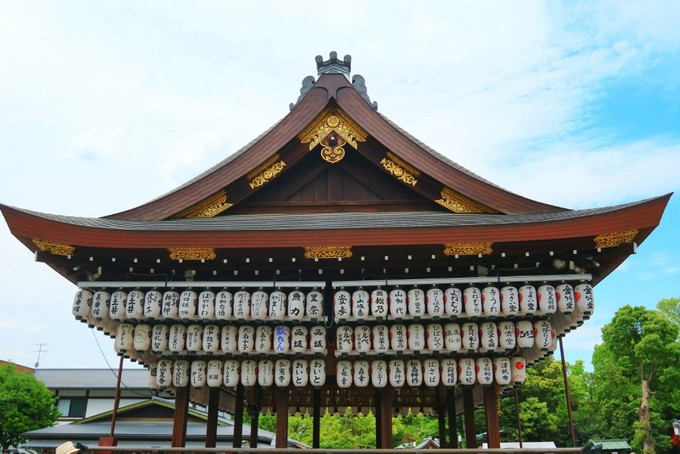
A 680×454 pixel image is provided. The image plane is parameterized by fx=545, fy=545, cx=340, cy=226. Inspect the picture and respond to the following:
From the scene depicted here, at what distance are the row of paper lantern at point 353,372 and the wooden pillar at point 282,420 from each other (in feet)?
0.96

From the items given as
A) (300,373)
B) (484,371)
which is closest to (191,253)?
(300,373)

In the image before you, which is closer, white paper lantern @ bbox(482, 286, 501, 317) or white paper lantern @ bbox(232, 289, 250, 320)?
white paper lantern @ bbox(482, 286, 501, 317)

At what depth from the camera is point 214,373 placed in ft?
31.1

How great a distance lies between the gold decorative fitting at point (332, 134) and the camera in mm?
10820

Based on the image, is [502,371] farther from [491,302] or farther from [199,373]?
[199,373]

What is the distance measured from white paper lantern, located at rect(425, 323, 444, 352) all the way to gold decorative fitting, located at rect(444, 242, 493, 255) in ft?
4.17

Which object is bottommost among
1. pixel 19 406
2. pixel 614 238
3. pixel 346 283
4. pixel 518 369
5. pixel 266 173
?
pixel 19 406

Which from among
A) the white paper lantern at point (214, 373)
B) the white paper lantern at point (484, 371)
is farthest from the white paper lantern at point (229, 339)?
the white paper lantern at point (484, 371)

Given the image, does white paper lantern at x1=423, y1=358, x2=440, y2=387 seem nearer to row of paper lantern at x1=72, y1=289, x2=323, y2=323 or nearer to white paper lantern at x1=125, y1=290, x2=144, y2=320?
row of paper lantern at x1=72, y1=289, x2=323, y2=323

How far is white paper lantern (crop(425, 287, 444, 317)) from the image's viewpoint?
8938 mm

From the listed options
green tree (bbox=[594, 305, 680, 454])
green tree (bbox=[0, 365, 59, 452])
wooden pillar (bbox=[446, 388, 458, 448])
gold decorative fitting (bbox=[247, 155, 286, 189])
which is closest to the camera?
gold decorative fitting (bbox=[247, 155, 286, 189])

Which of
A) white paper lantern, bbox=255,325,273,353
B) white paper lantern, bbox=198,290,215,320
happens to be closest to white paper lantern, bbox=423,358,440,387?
white paper lantern, bbox=255,325,273,353

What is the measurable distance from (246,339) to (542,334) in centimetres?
499

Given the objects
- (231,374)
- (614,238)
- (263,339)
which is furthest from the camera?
(231,374)
